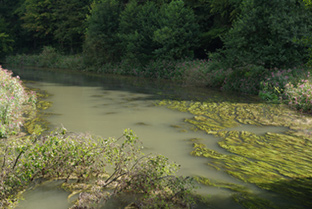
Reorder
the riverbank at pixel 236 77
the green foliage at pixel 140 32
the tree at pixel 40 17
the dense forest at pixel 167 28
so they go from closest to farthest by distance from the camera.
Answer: the riverbank at pixel 236 77 → the dense forest at pixel 167 28 → the green foliage at pixel 140 32 → the tree at pixel 40 17

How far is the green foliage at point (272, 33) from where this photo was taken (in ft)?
50.4

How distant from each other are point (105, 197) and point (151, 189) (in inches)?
24.7

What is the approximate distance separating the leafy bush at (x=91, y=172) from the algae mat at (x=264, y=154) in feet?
2.99

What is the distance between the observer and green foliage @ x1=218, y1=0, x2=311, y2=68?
15.4 meters

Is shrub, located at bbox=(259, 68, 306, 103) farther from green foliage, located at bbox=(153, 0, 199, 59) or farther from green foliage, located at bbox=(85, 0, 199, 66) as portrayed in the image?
green foliage, located at bbox=(85, 0, 199, 66)

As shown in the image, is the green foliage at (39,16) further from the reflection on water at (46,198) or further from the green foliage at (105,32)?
the reflection on water at (46,198)

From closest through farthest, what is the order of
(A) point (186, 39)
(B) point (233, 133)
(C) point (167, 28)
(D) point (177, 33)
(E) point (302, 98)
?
(B) point (233, 133) < (E) point (302, 98) < (C) point (167, 28) < (D) point (177, 33) < (A) point (186, 39)

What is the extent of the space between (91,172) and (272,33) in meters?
13.8

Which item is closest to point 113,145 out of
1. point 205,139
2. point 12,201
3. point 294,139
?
point 12,201

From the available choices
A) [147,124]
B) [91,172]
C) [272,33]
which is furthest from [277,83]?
[91,172]

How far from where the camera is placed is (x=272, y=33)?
1597cm

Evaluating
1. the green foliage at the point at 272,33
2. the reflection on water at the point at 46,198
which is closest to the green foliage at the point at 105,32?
the green foliage at the point at 272,33

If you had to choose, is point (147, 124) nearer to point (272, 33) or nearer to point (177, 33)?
point (272, 33)

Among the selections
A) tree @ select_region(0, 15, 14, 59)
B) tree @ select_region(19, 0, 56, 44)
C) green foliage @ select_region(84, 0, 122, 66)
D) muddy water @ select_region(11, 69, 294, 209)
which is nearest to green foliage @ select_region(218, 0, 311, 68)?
muddy water @ select_region(11, 69, 294, 209)
